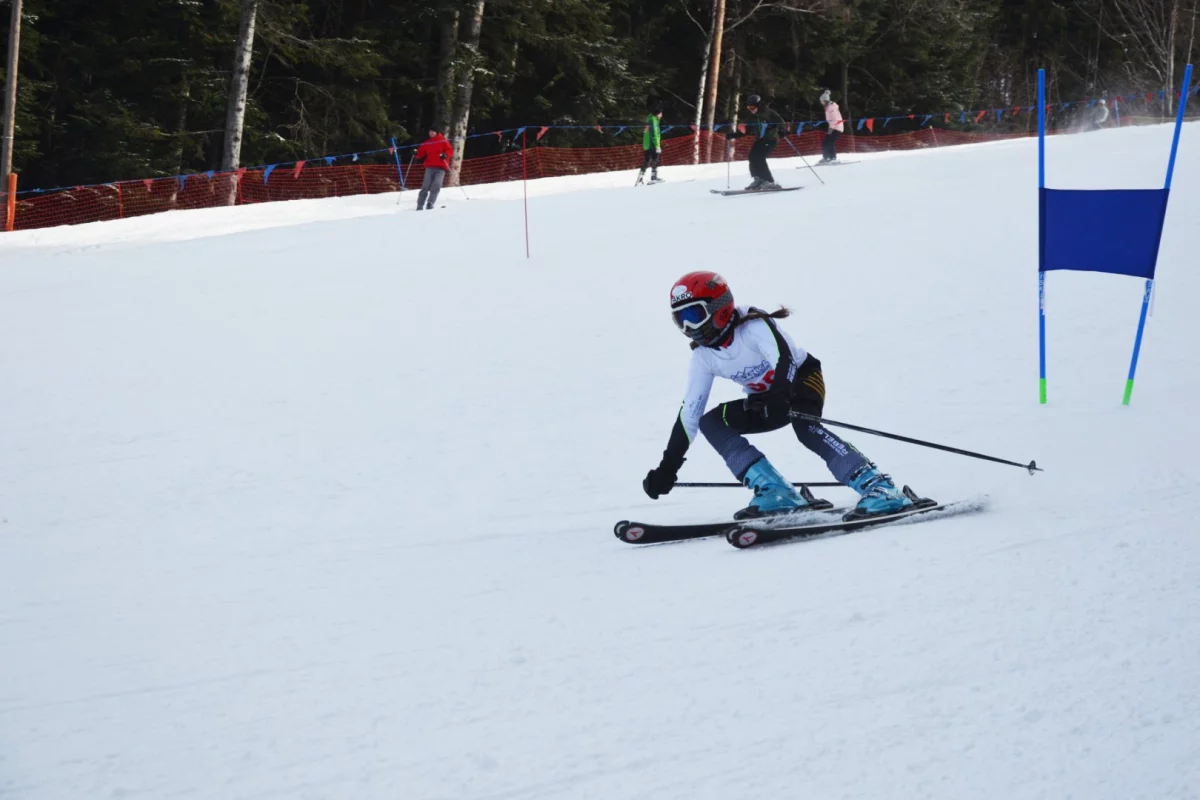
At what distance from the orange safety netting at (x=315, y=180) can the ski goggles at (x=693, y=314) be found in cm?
1127

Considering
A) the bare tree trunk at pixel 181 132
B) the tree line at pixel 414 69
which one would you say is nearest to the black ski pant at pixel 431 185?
the tree line at pixel 414 69

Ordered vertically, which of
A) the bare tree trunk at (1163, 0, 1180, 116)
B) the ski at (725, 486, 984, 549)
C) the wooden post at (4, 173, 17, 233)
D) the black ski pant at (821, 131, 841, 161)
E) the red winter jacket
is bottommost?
the ski at (725, 486, 984, 549)

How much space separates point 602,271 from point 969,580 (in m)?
8.68

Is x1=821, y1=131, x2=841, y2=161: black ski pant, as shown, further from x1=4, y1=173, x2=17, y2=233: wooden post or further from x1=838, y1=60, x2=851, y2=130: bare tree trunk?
x1=838, y1=60, x2=851, y2=130: bare tree trunk

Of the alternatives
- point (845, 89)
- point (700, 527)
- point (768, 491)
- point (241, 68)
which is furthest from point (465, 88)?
point (768, 491)

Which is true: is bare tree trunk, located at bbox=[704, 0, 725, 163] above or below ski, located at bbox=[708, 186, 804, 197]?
above

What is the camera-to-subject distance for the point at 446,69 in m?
25.9

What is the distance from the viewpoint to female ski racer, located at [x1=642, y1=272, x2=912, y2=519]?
16.7 ft

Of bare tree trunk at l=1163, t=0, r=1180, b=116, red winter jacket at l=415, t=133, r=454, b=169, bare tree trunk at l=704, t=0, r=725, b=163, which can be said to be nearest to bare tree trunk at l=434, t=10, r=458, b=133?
bare tree trunk at l=704, t=0, r=725, b=163

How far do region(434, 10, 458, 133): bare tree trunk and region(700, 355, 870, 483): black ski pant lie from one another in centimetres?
2167

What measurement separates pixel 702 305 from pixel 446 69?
2244 centimetres

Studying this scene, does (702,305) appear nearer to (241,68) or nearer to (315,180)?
(241,68)

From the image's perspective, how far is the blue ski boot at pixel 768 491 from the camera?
5.45 metres

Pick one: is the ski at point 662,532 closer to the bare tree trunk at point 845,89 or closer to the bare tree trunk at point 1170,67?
the bare tree trunk at point 845,89
